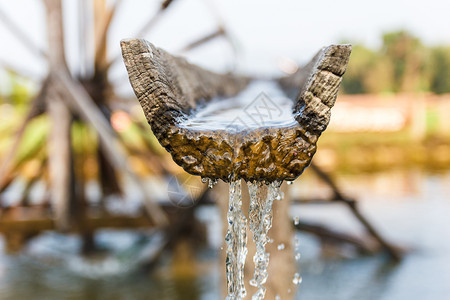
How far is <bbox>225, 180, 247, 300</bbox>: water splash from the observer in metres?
1.70

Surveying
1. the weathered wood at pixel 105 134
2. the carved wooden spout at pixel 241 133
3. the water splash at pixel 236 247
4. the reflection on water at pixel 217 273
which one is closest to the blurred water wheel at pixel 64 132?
the weathered wood at pixel 105 134

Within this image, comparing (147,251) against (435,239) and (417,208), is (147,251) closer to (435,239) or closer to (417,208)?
(435,239)

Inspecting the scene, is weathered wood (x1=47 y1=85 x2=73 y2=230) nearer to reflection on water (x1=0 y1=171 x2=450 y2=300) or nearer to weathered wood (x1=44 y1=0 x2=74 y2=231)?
weathered wood (x1=44 y1=0 x2=74 y2=231)

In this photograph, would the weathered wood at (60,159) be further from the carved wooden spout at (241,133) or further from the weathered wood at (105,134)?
the carved wooden spout at (241,133)

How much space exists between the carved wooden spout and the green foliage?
84.8ft

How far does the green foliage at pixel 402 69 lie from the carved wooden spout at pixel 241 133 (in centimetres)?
2585

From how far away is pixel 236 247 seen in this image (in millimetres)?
1854

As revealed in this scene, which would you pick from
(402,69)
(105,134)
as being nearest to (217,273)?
(105,134)

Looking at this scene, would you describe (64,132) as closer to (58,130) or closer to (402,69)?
(58,130)

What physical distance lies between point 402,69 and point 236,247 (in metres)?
26.4

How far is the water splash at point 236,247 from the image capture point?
5.57 feet

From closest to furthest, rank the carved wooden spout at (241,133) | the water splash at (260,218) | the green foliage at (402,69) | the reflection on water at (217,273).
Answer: the carved wooden spout at (241,133) < the water splash at (260,218) < the reflection on water at (217,273) < the green foliage at (402,69)

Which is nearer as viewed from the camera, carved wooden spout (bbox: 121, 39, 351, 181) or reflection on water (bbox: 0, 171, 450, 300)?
carved wooden spout (bbox: 121, 39, 351, 181)

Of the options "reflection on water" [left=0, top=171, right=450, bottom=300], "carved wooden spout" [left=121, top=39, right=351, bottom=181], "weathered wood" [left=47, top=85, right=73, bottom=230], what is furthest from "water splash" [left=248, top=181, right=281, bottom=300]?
"weathered wood" [left=47, top=85, right=73, bottom=230]
